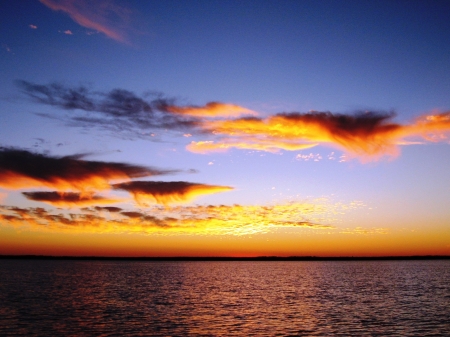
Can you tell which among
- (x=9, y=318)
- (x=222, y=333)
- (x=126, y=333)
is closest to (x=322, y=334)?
(x=222, y=333)

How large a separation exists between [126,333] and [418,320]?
3253 centimetres

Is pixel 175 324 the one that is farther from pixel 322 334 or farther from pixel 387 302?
pixel 387 302

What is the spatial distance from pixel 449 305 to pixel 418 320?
1623cm

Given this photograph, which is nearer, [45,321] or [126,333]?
[126,333]

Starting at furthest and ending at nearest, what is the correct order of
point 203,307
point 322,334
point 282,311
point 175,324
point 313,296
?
point 313,296
point 203,307
point 282,311
point 175,324
point 322,334

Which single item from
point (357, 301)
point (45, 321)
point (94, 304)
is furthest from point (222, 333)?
point (357, 301)

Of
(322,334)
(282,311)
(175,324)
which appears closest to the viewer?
(322,334)

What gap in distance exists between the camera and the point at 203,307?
59594mm

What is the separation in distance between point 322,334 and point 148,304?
30.9 metres

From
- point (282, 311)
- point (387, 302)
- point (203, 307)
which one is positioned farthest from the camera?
point (387, 302)

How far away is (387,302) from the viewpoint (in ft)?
213

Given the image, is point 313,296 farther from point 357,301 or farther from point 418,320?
point 418,320

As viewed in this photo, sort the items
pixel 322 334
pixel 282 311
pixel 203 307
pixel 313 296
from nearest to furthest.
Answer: pixel 322 334 < pixel 282 311 < pixel 203 307 < pixel 313 296

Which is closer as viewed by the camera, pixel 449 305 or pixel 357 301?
pixel 449 305
